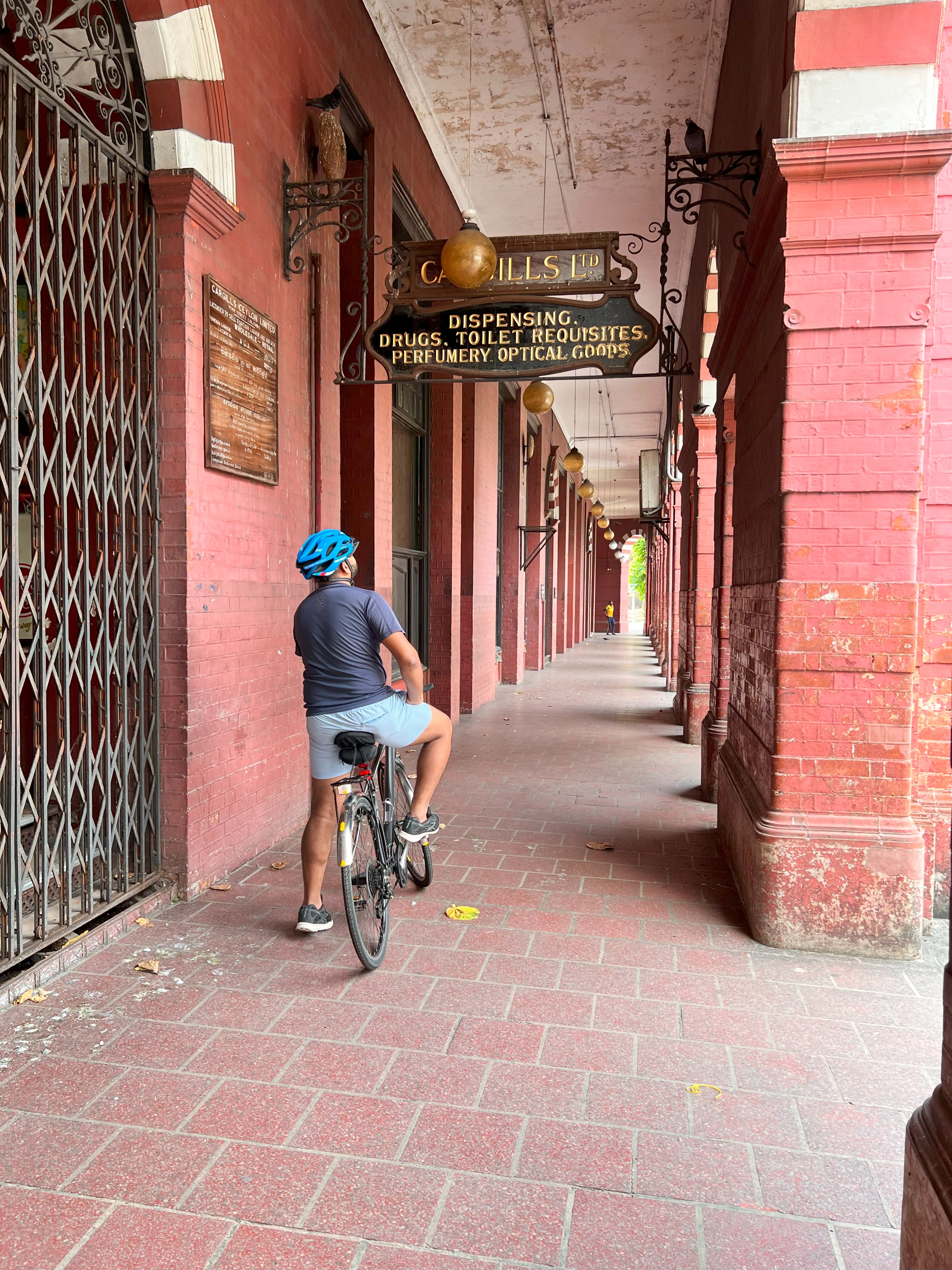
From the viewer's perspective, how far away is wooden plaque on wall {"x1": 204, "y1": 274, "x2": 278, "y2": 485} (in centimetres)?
430

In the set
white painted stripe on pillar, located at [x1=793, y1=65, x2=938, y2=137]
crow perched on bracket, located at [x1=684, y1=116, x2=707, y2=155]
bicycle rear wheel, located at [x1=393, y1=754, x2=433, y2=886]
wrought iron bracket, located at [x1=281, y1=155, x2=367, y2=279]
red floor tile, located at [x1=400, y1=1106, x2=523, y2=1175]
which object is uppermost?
crow perched on bracket, located at [x1=684, y1=116, x2=707, y2=155]

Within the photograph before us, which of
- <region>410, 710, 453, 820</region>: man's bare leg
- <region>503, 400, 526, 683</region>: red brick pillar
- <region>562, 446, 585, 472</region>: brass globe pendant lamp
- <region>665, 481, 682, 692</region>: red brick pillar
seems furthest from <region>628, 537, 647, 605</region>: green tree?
<region>410, 710, 453, 820</region>: man's bare leg

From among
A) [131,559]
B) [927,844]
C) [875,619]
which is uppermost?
[131,559]

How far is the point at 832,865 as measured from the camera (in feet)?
12.3

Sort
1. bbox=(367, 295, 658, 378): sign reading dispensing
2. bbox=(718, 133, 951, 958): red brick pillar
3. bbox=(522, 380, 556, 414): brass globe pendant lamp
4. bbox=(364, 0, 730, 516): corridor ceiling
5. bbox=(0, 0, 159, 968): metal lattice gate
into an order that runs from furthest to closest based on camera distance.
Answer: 1. bbox=(522, 380, 556, 414): brass globe pendant lamp
2. bbox=(364, 0, 730, 516): corridor ceiling
3. bbox=(367, 295, 658, 378): sign reading dispensing
4. bbox=(718, 133, 951, 958): red brick pillar
5. bbox=(0, 0, 159, 968): metal lattice gate

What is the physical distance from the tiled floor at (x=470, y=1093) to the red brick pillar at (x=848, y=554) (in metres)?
0.33

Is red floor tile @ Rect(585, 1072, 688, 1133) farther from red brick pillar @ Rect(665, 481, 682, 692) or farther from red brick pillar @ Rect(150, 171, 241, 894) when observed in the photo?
red brick pillar @ Rect(665, 481, 682, 692)

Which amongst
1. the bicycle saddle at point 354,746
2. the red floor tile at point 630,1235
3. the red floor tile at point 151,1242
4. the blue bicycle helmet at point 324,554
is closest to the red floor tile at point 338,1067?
the red floor tile at point 151,1242

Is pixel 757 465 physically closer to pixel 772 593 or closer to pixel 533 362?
pixel 772 593

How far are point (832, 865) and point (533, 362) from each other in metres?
3.23

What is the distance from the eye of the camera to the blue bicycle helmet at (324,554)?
3.59m

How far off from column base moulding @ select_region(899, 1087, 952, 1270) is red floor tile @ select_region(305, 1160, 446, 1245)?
1.07m

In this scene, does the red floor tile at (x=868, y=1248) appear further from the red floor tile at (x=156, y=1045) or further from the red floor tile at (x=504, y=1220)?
the red floor tile at (x=156, y=1045)

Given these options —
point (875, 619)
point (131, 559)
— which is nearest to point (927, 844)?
point (875, 619)
